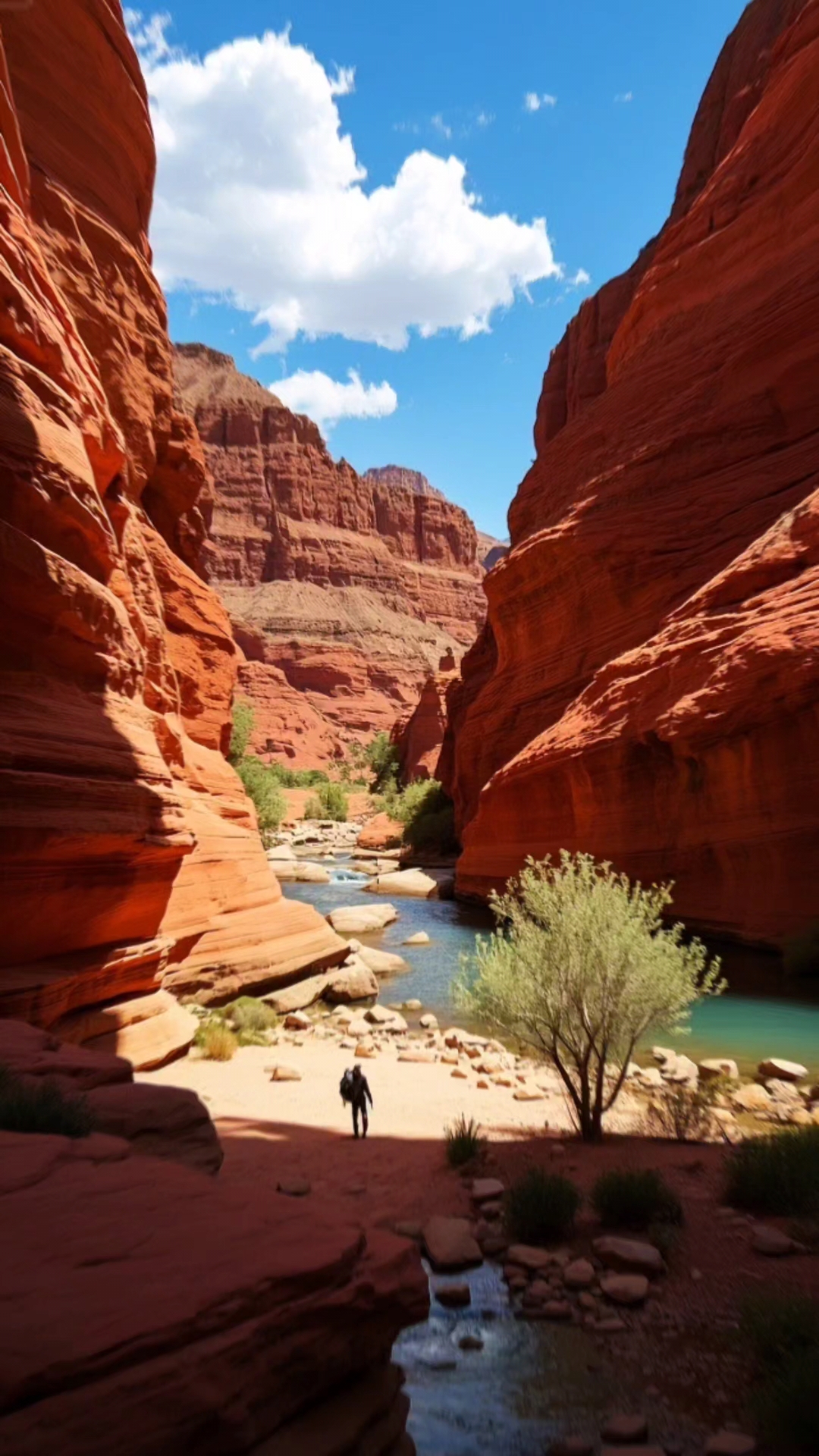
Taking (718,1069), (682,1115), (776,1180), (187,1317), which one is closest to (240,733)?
(718,1069)

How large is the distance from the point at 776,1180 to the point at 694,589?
17.9 m

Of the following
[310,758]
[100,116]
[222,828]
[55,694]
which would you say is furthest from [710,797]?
[310,758]

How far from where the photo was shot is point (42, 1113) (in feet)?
15.8

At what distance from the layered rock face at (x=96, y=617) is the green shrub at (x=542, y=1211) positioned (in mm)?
4998

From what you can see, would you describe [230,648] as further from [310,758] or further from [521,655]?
[310,758]

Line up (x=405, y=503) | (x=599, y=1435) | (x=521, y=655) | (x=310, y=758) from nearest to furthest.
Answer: (x=599, y=1435) → (x=521, y=655) → (x=310, y=758) → (x=405, y=503)

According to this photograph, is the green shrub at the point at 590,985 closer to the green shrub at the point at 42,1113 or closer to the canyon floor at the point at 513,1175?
the canyon floor at the point at 513,1175

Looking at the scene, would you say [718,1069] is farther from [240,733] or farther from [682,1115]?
[240,733]

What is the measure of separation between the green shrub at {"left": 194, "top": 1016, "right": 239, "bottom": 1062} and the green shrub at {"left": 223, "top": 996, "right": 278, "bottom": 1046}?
1.49ft

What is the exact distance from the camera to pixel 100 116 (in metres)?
16.4

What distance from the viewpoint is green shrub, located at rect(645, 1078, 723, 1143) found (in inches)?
324

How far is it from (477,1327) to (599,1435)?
118 cm

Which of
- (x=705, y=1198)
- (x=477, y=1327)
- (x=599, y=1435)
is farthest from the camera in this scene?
(x=705, y=1198)

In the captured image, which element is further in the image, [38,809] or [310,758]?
[310,758]
